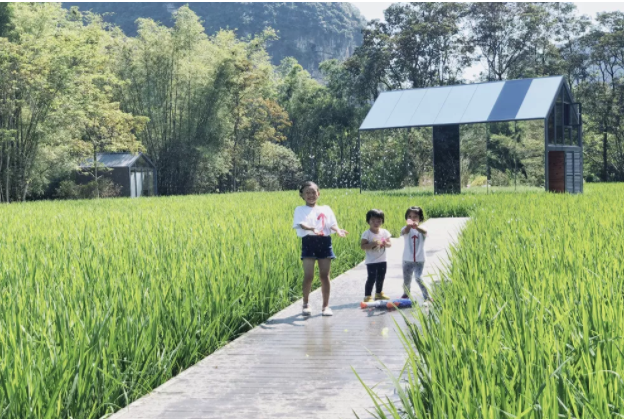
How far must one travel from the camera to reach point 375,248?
6.64 meters

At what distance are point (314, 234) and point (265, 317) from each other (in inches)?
34.6

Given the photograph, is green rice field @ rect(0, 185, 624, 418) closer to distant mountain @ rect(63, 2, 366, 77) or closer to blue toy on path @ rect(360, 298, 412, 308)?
blue toy on path @ rect(360, 298, 412, 308)

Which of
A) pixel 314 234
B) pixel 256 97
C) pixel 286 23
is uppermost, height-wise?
pixel 286 23

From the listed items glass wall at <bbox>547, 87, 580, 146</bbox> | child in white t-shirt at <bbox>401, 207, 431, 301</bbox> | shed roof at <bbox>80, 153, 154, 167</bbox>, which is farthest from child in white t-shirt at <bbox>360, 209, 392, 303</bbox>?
shed roof at <bbox>80, 153, 154, 167</bbox>

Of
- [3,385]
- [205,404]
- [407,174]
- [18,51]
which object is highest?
[18,51]

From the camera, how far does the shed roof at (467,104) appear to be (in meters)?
23.7

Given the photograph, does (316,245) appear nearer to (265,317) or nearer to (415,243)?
(265,317)

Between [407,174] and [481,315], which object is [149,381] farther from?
[407,174]

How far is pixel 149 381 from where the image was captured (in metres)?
4.00

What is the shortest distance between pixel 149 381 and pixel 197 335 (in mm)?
980

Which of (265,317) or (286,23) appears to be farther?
(286,23)

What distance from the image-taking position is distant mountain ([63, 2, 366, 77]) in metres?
125

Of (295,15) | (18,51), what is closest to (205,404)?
(18,51)

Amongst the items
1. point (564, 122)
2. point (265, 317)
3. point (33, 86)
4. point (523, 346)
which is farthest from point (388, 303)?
point (33, 86)
